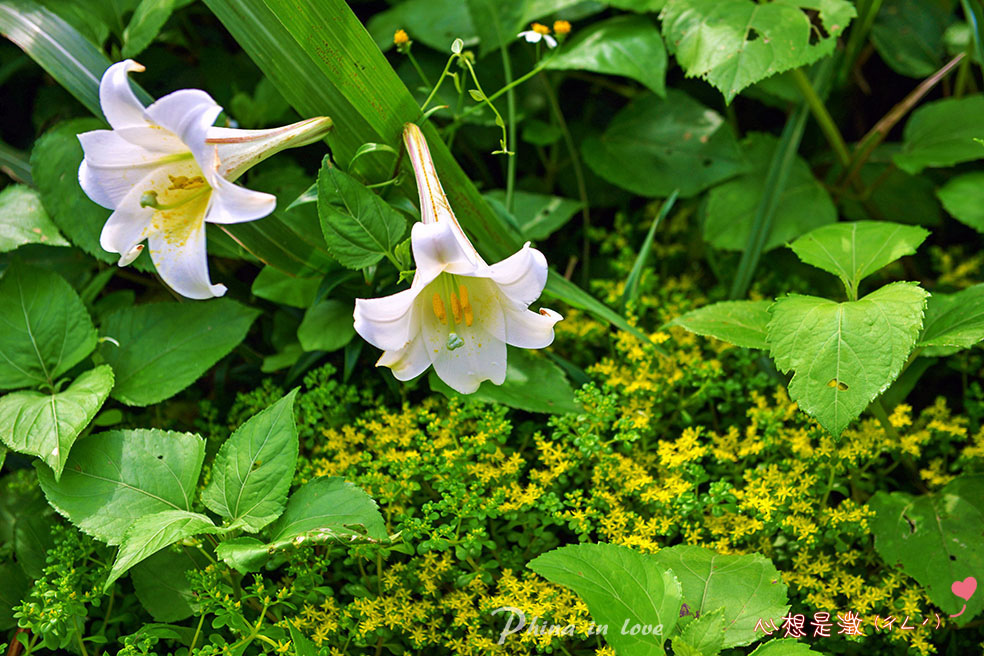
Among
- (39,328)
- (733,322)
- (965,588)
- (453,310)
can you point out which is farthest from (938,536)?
(39,328)

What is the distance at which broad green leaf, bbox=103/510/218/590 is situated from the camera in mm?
1005

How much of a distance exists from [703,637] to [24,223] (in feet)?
4.47

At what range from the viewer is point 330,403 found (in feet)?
4.57

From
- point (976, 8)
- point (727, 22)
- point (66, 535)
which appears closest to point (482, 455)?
point (66, 535)

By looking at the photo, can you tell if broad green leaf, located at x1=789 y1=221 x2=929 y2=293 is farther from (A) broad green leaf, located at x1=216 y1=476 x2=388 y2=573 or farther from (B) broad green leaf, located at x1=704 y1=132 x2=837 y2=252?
(A) broad green leaf, located at x1=216 y1=476 x2=388 y2=573

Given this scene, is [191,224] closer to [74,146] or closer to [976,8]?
[74,146]

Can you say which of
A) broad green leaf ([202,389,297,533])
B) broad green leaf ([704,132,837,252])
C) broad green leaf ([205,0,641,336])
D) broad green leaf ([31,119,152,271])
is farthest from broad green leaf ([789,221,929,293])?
broad green leaf ([31,119,152,271])

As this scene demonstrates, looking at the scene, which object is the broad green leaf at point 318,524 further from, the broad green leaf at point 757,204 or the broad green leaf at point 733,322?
the broad green leaf at point 757,204

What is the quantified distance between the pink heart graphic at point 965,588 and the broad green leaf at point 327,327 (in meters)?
1.04

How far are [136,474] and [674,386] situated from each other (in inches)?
36.6

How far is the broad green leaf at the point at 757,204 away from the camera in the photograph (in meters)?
1.67

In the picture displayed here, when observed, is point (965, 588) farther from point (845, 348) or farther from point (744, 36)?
point (744, 36)

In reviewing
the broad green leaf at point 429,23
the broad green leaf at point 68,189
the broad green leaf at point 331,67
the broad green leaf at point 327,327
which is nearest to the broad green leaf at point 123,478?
the broad green leaf at point 327,327

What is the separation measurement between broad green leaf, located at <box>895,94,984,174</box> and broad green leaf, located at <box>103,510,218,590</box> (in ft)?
4.99
